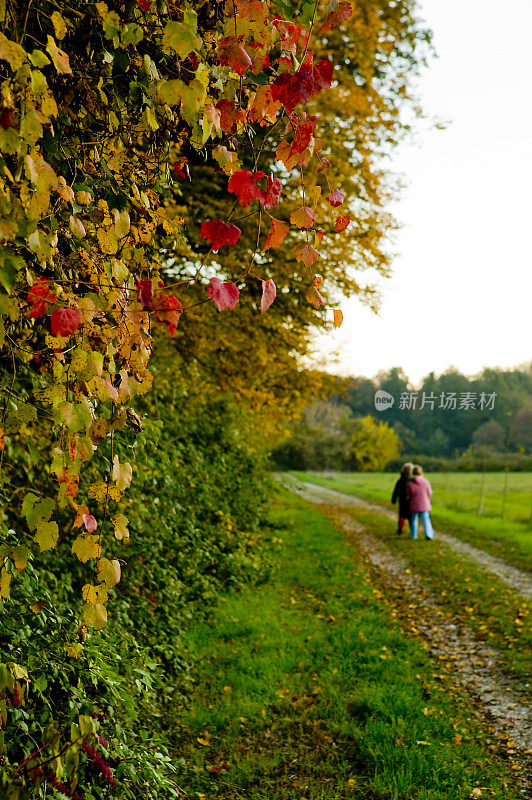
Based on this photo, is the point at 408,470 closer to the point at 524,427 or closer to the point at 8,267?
the point at 8,267

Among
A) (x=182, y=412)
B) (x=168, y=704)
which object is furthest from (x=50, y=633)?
(x=182, y=412)

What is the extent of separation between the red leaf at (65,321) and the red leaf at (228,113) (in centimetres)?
77

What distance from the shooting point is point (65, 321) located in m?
1.41

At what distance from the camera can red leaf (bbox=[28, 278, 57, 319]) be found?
143cm

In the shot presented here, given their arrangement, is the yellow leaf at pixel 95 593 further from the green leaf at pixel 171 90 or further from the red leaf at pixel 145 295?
the green leaf at pixel 171 90

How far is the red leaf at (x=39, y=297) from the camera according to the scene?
1.43 metres

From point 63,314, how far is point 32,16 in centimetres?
111

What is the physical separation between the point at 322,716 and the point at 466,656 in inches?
85.5

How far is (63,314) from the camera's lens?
4.63 ft

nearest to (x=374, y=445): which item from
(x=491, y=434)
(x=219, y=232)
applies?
(x=491, y=434)

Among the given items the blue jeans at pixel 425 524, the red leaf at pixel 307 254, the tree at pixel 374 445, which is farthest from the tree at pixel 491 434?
the red leaf at pixel 307 254

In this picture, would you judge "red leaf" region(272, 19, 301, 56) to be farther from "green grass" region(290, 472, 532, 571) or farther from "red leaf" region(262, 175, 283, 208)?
"green grass" region(290, 472, 532, 571)

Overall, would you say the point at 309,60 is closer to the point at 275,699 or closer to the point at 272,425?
the point at 275,699

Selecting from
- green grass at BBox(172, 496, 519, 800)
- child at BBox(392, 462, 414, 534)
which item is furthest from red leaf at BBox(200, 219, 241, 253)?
child at BBox(392, 462, 414, 534)
